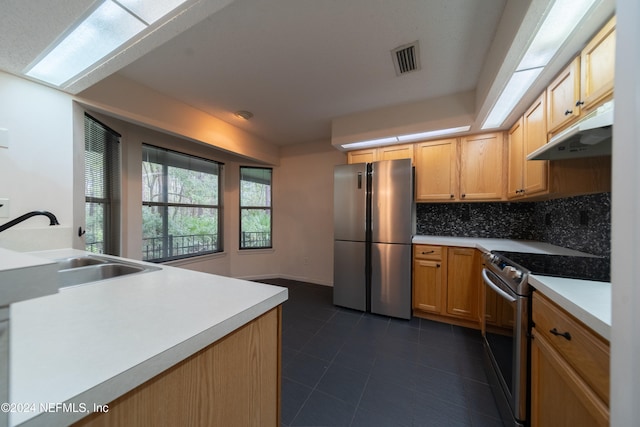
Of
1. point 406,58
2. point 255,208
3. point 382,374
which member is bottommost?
point 382,374

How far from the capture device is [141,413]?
1.55 feet

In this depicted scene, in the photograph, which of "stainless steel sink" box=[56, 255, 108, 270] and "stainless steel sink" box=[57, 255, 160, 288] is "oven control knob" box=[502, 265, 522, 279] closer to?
"stainless steel sink" box=[57, 255, 160, 288]

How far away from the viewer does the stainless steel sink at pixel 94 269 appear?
1.17 metres

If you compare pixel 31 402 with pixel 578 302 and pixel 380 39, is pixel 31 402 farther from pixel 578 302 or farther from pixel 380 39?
pixel 380 39

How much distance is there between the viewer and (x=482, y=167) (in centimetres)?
245

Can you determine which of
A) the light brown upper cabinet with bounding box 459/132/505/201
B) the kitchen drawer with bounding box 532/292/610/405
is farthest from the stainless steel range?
the light brown upper cabinet with bounding box 459/132/505/201

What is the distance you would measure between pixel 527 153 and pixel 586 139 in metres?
0.92

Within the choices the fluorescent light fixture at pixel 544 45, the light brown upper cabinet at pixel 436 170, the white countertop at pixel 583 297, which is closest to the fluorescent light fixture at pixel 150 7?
the fluorescent light fixture at pixel 544 45

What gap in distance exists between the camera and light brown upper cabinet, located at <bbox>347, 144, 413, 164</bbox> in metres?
2.78

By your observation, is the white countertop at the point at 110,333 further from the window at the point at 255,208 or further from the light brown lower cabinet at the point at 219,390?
the window at the point at 255,208

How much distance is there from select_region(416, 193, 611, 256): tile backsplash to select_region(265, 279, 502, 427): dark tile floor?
1146mm

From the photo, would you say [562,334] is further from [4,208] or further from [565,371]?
[4,208]

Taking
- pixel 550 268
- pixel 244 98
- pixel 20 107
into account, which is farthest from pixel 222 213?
pixel 550 268

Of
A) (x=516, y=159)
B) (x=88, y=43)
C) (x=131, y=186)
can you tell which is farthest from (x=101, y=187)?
(x=516, y=159)
